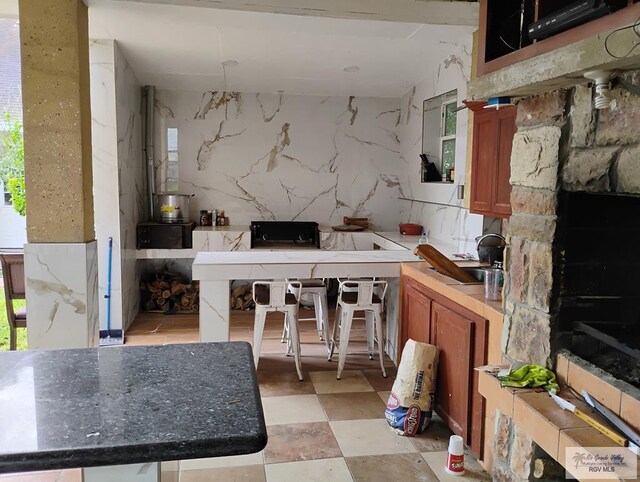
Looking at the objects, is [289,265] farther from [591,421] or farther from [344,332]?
[591,421]

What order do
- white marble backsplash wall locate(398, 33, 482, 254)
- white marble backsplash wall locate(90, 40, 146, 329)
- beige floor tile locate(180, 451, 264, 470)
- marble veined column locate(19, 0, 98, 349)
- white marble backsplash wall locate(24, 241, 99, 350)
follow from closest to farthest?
1. beige floor tile locate(180, 451, 264, 470)
2. marble veined column locate(19, 0, 98, 349)
3. white marble backsplash wall locate(24, 241, 99, 350)
4. white marble backsplash wall locate(398, 33, 482, 254)
5. white marble backsplash wall locate(90, 40, 146, 329)

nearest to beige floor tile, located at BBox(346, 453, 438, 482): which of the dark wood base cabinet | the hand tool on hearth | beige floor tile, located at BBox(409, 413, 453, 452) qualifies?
beige floor tile, located at BBox(409, 413, 453, 452)

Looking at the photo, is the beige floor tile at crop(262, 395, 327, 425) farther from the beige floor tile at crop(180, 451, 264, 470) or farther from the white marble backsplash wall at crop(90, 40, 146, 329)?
the white marble backsplash wall at crop(90, 40, 146, 329)

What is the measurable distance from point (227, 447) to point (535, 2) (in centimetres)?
176

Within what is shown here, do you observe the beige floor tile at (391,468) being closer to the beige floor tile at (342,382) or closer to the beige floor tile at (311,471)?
the beige floor tile at (311,471)

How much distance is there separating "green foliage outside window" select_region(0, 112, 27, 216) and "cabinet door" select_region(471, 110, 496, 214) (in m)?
4.04

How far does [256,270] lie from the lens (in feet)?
11.0

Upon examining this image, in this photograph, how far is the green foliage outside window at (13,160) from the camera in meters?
4.99

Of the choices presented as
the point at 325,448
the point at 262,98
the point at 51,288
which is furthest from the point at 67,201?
the point at 262,98

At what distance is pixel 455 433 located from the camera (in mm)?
2699

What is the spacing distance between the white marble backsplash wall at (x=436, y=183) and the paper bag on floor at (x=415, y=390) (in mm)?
1419

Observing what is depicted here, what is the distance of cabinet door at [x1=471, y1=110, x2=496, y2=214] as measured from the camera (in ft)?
10.2

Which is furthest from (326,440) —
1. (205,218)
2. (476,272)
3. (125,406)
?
(205,218)

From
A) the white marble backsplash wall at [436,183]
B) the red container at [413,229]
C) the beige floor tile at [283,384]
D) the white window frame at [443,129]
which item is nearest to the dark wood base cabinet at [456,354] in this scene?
the beige floor tile at [283,384]
